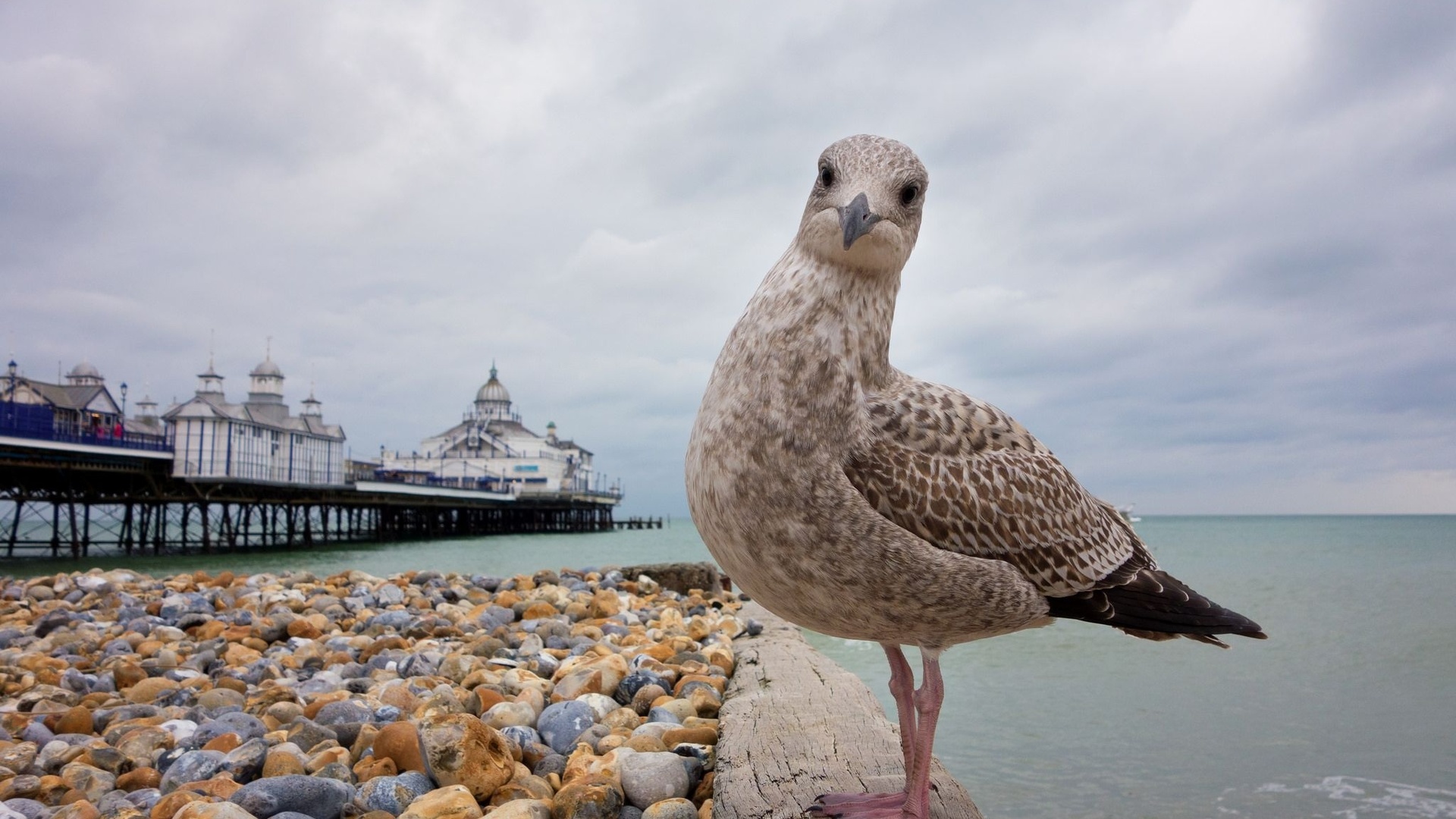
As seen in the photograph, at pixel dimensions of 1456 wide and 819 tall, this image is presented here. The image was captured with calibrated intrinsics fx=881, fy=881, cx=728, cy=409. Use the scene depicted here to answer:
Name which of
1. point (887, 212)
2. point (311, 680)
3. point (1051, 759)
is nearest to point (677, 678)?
point (311, 680)

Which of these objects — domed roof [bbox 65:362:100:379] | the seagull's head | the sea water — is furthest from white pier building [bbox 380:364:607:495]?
the seagull's head

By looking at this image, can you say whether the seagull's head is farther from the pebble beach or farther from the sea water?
the sea water

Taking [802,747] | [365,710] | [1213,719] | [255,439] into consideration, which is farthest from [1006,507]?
[255,439]

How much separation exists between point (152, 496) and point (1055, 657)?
38996 mm

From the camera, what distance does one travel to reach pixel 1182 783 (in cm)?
668

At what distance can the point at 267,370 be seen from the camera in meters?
61.1

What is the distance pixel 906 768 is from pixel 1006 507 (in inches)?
37.0

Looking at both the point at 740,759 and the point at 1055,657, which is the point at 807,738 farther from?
the point at 1055,657

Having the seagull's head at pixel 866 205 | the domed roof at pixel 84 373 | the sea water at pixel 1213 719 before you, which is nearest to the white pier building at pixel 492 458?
the domed roof at pixel 84 373

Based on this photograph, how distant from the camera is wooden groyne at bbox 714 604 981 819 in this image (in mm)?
3191

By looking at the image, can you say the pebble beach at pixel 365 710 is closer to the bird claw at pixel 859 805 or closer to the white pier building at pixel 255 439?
the bird claw at pixel 859 805

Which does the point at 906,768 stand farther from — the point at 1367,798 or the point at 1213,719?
the point at 1213,719

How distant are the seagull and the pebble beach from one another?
1595 millimetres

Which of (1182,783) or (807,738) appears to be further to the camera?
(1182,783)
